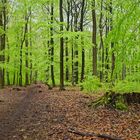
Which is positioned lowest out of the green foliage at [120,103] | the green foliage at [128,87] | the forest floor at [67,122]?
the forest floor at [67,122]

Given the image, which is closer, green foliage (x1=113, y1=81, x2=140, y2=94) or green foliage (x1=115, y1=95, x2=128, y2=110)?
green foliage (x1=113, y1=81, x2=140, y2=94)

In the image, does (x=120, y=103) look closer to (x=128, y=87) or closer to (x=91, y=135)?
(x=128, y=87)

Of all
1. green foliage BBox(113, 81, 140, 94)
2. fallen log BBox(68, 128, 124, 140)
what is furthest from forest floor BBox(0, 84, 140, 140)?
green foliage BBox(113, 81, 140, 94)

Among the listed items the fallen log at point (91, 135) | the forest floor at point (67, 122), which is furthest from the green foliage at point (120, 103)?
the fallen log at point (91, 135)

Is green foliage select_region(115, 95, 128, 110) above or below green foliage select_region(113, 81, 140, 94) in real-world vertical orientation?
below

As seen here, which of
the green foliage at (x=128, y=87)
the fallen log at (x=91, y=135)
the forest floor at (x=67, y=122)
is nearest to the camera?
the fallen log at (x=91, y=135)

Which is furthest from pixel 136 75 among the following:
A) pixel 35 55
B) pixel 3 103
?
pixel 35 55

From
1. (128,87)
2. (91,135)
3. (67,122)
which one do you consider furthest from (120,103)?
(91,135)

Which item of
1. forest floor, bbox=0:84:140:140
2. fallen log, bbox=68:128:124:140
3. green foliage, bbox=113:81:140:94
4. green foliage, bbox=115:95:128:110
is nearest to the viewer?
fallen log, bbox=68:128:124:140

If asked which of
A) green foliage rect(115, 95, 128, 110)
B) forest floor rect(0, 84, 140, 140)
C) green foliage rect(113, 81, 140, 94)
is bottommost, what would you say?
forest floor rect(0, 84, 140, 140)

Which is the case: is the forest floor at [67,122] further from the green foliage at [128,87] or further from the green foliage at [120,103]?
the green foliage at [128,87]

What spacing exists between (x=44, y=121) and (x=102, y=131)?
126 inches

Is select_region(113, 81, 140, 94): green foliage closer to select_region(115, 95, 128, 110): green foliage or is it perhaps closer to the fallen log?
select_region(115, 95, 128, 110): green foliage

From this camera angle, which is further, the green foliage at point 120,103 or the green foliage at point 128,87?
the green foliage at point 120,103
